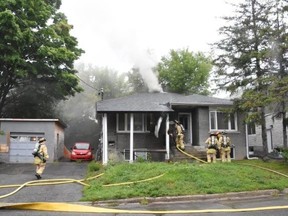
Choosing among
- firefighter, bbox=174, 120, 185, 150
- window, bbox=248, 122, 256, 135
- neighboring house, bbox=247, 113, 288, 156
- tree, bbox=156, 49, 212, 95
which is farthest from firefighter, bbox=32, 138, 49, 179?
tree, bbox=156, 49, 212, 95

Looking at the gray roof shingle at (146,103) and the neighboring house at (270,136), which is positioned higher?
the gray roof shingle at (146,103)

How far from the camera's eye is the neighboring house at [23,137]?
2427 cm

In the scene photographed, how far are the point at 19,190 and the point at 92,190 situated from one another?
2.71 m

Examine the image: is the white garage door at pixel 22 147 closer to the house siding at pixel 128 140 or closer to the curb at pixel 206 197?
the house siding at pixel 128 140

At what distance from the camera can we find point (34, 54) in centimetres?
2848

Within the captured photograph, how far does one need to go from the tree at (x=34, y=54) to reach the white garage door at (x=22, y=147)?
469cm

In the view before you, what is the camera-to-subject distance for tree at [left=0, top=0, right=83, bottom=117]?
83.6ft

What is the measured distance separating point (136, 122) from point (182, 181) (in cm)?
1125

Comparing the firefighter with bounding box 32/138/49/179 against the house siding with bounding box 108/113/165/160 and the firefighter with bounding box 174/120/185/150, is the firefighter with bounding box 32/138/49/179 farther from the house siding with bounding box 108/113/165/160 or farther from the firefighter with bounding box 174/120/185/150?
the firefighter with bounding box 174/120/185/150

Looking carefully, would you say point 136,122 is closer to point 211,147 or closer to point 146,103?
point 146,103

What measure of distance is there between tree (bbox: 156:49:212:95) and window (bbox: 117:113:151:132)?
22.8 meters

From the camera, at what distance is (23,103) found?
31.4 metres

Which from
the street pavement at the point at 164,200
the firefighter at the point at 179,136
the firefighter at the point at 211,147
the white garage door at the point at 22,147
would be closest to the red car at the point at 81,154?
the white garage door at the point at 22,147

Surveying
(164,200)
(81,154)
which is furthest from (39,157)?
(81,154)
